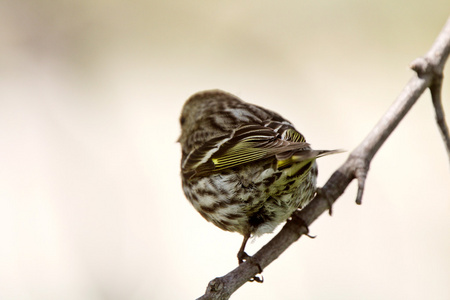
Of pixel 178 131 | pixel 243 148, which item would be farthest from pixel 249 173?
pixel 178 131

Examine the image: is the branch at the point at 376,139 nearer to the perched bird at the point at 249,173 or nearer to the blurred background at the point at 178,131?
the perched bird at the point at 249,173

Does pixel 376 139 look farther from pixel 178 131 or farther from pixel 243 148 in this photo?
pixel 178 131

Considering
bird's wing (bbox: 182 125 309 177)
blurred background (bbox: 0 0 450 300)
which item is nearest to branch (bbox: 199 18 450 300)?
bird's wing (bbox: 182 125 309 177)

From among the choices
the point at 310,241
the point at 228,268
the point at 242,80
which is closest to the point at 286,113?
the point at 242,80

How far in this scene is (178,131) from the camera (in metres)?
6.09

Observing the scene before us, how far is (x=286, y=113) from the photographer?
6.12m

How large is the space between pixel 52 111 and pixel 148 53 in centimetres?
130

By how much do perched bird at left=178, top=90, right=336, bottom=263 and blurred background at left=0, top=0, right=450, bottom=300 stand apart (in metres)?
1.38

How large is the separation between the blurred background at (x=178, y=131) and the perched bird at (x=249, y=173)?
1376mm

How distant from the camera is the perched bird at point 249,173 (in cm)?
290

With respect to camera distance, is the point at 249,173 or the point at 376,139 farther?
the point at 376,139

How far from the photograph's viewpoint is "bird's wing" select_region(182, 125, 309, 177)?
2867 millimetres

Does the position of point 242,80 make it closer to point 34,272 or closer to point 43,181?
point 43,181

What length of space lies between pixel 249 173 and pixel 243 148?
0.48 feet
